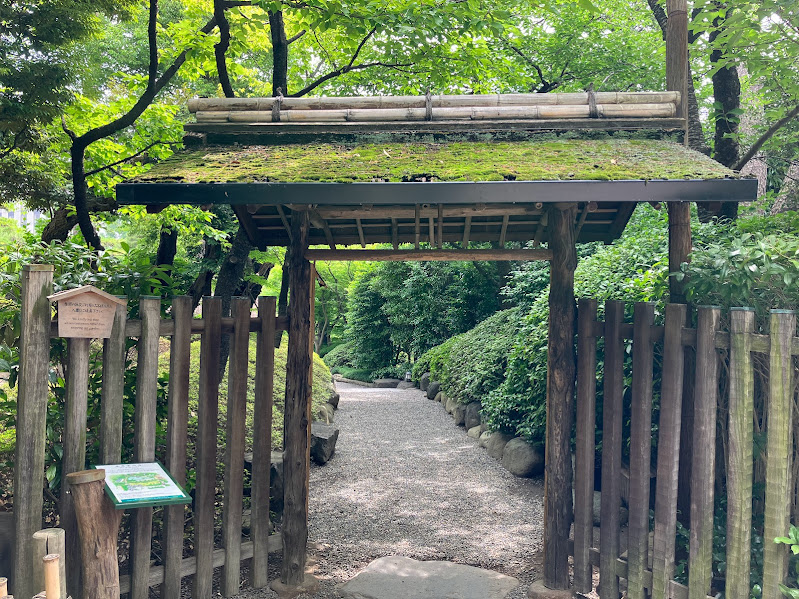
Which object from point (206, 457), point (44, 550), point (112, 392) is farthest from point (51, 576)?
point (206, 457)

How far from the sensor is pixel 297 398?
4.80m

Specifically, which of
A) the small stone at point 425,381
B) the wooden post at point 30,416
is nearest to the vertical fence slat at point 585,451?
the wooden post at point 30,416

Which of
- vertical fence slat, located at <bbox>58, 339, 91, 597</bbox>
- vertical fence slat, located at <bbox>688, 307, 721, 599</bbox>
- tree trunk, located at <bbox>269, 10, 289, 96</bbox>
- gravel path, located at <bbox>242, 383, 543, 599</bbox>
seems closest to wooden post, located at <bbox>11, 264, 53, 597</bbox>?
vertical fence slat, located at <bbox>58, 339, 91, 597</bbox>

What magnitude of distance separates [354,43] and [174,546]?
5924 mm

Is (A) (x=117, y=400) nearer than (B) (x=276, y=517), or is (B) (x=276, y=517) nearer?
(A) (x=117, y=400)

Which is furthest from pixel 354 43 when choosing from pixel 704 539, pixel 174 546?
pixel 704 539

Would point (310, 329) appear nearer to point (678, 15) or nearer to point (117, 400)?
point (117, 400)

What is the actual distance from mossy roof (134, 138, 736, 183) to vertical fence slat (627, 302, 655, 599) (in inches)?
39.4

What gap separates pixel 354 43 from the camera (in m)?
7.29

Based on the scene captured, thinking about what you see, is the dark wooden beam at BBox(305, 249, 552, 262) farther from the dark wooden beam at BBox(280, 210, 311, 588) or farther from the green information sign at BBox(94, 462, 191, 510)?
the green information sign at BBox(94, 462, 191, 510)

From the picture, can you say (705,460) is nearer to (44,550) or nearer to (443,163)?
(443,163)

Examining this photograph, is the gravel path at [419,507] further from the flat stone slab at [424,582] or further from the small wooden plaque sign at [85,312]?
the small wooden plaque sign at [85,312]

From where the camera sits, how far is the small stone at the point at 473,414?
10.5m

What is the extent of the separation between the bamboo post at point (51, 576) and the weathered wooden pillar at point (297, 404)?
2.36 metres
